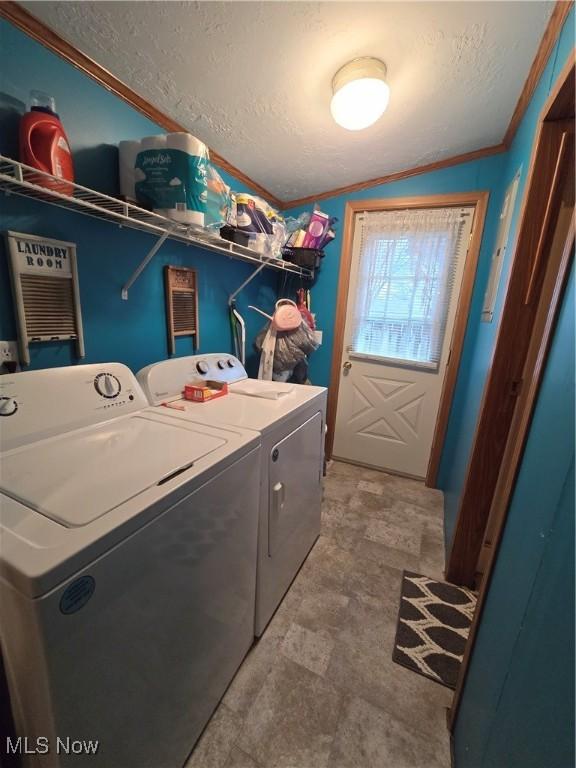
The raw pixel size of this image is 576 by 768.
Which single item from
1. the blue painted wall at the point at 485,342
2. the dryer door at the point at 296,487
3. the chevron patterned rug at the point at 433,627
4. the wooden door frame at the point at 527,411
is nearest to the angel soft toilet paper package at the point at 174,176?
the dryer door at the point at 296,487

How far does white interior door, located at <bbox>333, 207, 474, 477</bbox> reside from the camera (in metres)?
2.32

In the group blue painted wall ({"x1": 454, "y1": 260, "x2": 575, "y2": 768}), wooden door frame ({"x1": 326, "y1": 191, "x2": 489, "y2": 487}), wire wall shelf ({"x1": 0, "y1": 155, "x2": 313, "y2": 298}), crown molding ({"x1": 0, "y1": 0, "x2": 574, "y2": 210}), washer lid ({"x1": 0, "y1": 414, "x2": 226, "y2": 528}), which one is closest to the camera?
blue painted wall ({"x1": 454, "y1": 260, "x2": 575, "y2": 768})

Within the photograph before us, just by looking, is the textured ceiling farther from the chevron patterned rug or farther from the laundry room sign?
the chevron patterned rug

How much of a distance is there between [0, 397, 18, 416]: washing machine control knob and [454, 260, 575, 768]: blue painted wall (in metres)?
1.37

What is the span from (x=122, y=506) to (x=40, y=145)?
3.57 ft

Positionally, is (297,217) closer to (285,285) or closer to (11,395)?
(285,285)

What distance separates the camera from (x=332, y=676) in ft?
4.12

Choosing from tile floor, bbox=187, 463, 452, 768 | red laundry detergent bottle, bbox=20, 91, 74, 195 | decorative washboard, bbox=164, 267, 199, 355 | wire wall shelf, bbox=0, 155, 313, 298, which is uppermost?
red laundry detergent bottle, bbox=20, 91, 74, 195

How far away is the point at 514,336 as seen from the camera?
4.47ft

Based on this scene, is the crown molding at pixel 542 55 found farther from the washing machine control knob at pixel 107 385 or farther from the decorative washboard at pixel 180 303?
Result: the washing machine control knob at pixel 107 385

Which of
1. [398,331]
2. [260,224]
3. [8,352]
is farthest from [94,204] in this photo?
[398,331]

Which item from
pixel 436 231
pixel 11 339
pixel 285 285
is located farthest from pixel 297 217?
pixel 11 339

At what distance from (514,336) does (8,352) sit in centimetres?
197

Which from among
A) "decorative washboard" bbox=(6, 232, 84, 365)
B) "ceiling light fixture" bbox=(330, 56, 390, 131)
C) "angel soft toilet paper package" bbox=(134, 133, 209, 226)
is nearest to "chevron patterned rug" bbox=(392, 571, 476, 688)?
"decorative washboard" bbox=(6, 232, 84, 365)
